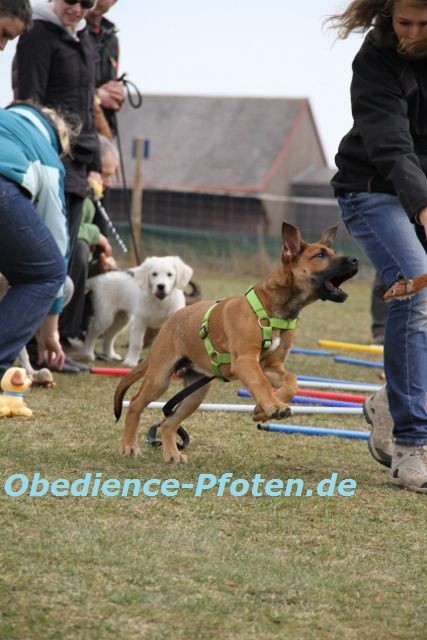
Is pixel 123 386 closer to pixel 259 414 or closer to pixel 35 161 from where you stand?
pixel 259 414

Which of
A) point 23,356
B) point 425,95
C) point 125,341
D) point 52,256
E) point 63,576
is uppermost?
point 425,95

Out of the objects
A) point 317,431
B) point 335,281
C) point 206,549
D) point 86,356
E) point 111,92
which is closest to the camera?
point 206,549

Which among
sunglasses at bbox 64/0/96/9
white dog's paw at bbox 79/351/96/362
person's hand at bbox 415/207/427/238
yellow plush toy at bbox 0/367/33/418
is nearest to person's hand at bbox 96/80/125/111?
sunglasses at bbox 64/0/96/9

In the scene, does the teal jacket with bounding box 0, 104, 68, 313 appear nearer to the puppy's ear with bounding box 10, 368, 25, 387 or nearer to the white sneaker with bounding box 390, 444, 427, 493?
the puppy's ear with bounding box 10, 368, 25, 387

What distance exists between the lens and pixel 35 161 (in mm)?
5078

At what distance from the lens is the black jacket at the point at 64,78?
653cm

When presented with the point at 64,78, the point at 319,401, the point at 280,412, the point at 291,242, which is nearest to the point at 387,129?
the point at 291,242

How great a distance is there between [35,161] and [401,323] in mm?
1917

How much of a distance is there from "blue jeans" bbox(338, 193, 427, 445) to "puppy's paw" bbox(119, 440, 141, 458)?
41.3 inches

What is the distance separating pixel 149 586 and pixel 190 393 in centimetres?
184

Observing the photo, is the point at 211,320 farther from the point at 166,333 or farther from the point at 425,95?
the point at 425,95

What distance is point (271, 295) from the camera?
4.39 meters

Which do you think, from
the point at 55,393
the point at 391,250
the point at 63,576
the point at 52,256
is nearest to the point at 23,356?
the point at 55,393

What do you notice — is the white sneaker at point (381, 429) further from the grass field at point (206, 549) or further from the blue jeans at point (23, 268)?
the blue jeans at point (23, 268)
